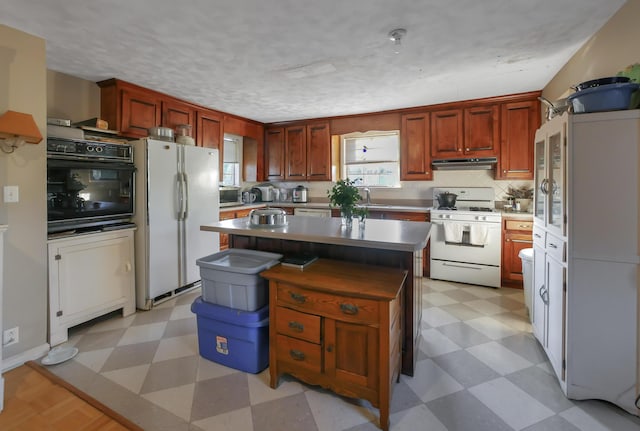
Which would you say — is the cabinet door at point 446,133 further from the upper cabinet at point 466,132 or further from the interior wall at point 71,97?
the interior wall at point 71,97

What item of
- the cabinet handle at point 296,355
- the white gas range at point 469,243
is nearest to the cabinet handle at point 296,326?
the cabinet handle at point 296,355

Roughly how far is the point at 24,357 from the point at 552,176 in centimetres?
389

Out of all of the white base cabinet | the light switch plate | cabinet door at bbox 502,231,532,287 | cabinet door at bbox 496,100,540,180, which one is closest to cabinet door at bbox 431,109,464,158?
cabinet door at bbox 496,100,540,180

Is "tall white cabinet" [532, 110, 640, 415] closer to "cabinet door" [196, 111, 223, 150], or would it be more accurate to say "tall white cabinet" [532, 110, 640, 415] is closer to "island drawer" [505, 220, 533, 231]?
"island drawer" [505, 220, 533, 231]

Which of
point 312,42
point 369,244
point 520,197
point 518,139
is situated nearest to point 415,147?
point 518,139

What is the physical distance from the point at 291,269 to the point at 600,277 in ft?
5.70

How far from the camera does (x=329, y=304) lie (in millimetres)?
1676

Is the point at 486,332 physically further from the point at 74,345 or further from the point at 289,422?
the point at 74,345

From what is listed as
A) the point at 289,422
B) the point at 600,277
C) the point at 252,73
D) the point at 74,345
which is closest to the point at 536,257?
the point at 600,277

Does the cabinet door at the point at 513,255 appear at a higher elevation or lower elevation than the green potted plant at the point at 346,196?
lower

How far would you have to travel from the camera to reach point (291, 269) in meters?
1.94

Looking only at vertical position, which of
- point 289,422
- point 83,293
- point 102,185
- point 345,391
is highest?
point 102,185

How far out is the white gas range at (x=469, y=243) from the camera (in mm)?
3695

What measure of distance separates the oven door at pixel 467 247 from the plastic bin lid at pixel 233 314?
268cm
